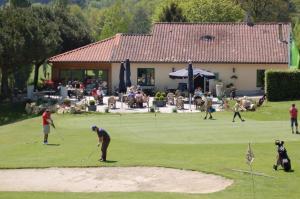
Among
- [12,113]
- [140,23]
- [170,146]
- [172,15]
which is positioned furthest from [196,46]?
[140,23]

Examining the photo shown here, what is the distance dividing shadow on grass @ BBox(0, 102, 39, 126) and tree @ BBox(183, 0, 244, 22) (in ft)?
146

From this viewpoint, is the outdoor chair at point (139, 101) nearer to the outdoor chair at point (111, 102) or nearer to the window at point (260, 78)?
the outdoor chair at point (111, 102)

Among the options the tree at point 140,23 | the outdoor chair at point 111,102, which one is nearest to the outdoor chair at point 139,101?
the outdoor chair at point 111,102

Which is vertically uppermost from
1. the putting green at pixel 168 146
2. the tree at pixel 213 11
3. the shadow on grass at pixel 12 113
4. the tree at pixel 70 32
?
the tree at pixel 213 11

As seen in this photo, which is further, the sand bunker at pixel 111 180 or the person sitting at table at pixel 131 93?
the person sitting at table at pixel 131 93

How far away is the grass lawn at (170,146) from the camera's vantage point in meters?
23.3

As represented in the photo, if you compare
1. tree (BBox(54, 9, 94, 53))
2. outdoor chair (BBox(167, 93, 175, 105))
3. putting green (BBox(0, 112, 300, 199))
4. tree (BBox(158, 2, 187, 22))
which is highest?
tree (BBox(158, 2, 187, 22))

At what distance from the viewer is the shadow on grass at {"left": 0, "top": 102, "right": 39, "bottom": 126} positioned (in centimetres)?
4628

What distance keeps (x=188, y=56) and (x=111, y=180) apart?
36.5 m

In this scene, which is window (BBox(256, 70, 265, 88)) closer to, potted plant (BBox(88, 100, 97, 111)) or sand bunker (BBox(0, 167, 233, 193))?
potted plant (BBox(88, 100, 97, 111))

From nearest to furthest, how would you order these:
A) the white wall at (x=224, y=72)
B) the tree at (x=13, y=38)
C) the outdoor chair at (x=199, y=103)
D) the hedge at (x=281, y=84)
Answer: the outdoor chair at (x=199, y=103) < the hedge at (x=281, y=84) < the tree at (x=13, y=38) < the white wall at (x=224, y=72)

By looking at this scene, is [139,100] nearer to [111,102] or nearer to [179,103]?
[111,102]

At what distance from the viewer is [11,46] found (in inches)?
2090

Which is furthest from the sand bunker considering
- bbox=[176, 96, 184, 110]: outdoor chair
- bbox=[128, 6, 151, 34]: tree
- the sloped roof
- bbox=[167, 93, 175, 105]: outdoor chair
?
bbox=[128, 6, 151, 34]: tree
